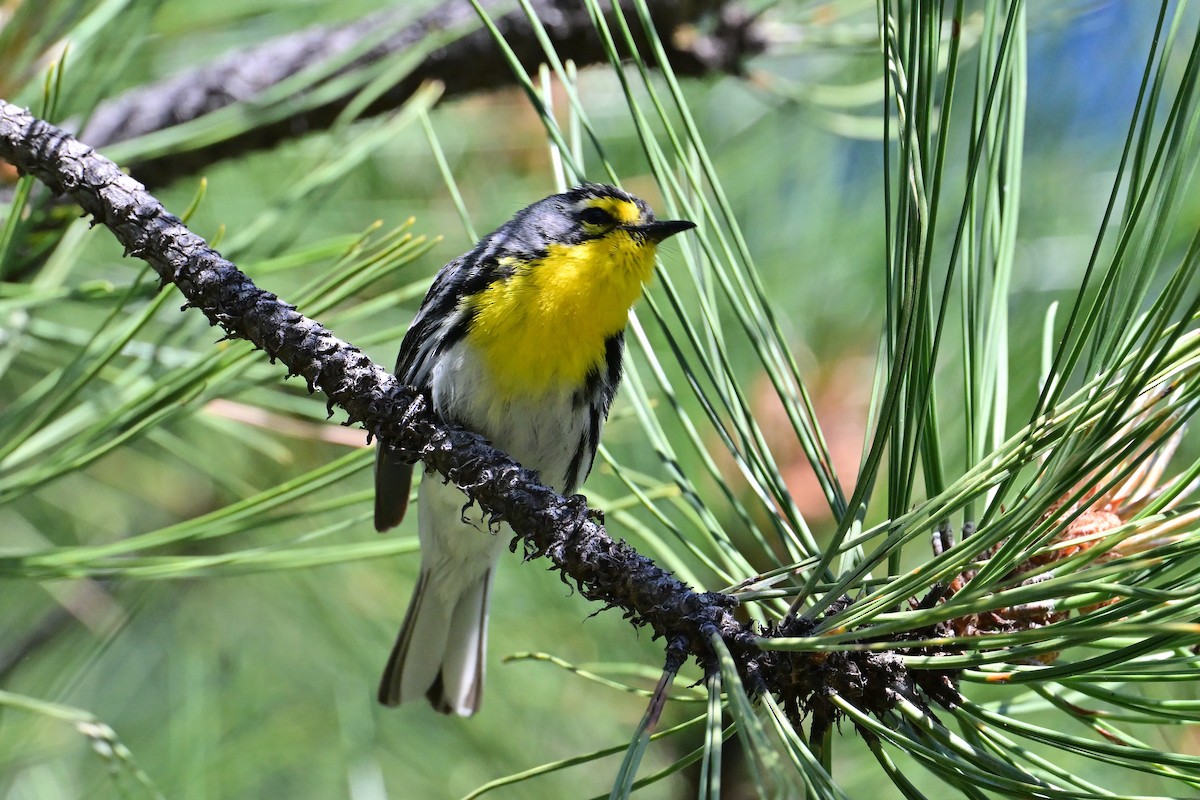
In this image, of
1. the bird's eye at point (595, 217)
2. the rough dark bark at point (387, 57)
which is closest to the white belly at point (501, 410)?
the bird's eye at point (595, 217)

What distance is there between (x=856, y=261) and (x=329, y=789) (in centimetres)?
179

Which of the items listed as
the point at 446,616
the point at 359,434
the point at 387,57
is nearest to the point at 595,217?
the point at 387,57

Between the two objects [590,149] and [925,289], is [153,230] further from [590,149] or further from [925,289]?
[590,149]

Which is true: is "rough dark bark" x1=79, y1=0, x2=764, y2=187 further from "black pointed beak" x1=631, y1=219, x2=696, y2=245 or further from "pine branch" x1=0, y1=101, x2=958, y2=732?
"pine branch" x1=0, y1=101, x2=958, y2=732

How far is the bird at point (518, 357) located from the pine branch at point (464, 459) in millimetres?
467

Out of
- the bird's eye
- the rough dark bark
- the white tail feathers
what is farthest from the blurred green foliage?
the bird's eye

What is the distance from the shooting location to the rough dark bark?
2092 mm

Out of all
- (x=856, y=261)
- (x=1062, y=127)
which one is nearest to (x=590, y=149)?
(x=856, y=261)

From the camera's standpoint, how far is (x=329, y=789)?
8.84ft

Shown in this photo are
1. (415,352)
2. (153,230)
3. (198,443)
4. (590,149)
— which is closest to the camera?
(153,230)

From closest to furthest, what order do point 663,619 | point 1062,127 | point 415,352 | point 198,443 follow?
point 663,619 → point 415,352 → point 1062,127 → point 198,443

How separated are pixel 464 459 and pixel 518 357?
570 mm

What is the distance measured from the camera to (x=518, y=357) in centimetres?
183

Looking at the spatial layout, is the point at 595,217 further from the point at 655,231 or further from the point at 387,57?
the point at 387,57
